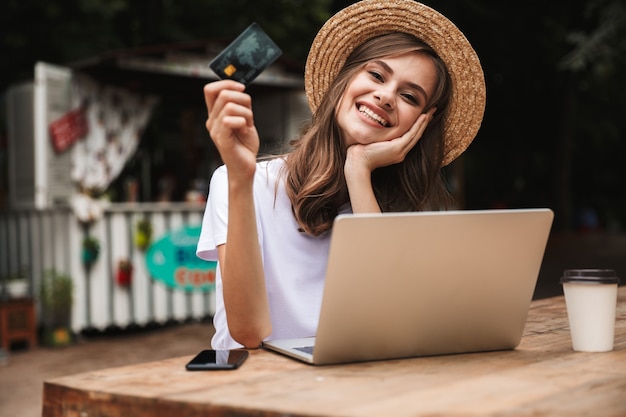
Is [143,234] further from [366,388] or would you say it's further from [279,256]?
[366,388]

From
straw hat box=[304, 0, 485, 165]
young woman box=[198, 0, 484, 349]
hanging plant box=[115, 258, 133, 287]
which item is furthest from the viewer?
hanging plant box=[115, 258, 133, 287]

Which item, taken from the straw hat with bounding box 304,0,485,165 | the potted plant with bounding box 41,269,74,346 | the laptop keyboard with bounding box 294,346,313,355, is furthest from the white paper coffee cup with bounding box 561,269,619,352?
the potted plant with bounding box 41,269,74,346

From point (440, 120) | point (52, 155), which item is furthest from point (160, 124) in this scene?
point (440, 120)

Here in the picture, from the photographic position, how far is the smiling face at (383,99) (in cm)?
197

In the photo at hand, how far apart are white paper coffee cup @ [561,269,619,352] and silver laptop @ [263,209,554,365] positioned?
106 millimetres

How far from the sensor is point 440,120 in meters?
2.23

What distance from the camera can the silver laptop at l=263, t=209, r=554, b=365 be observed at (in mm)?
1160

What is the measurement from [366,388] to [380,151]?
1.00 meters

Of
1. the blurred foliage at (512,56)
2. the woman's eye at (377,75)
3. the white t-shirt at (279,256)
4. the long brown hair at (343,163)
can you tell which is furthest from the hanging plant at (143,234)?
the woman's eye at (377,75)

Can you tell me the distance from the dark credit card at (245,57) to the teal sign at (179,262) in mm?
5708

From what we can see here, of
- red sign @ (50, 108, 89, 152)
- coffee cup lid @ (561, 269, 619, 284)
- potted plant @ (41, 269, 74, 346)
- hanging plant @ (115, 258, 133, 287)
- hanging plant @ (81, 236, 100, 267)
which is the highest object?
red sign @ (50, 108, 89, 152)

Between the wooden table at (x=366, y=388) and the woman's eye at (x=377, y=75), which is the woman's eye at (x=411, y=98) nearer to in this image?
the woman's eye at (x=377, y=75)

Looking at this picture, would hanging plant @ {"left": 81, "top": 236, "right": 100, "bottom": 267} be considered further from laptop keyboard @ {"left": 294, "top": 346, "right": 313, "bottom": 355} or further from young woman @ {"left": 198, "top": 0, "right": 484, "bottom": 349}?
laptop keyboard @ {"left": 294, "top": 346, "right": 313, "bottom": 355}

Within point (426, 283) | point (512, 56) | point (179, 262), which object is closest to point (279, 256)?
point (426, 283)
